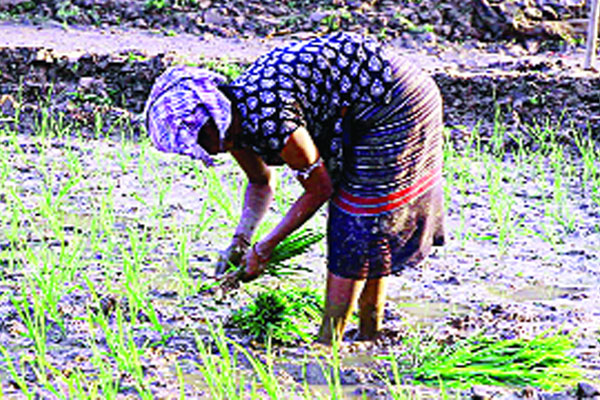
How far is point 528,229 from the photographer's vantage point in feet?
13.7

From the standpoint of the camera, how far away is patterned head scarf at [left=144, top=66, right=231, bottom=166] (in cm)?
239

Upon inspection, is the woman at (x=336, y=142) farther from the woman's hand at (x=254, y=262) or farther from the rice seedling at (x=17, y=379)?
the rice seedling at (x=17, y=379)

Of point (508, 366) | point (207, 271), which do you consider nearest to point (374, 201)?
point (508, 366)

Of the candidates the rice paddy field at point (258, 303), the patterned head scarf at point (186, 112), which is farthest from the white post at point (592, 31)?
the patterned head scarf at point (186, 112)

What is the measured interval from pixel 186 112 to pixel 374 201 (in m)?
0.64

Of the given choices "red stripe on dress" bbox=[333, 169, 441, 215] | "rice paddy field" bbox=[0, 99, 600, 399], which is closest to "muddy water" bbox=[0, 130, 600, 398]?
"rice paddy field" bbox=[0, 99, 600, 399]

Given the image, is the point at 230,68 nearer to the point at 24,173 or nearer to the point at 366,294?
the point at 24,173

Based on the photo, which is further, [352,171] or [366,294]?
[366,294]

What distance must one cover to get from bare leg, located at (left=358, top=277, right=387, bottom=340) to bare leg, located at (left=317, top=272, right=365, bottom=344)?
105mm

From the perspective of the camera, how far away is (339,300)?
9.23 feet

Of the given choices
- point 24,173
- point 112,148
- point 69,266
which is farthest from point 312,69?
point 112,148

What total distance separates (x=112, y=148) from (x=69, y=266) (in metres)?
2.33

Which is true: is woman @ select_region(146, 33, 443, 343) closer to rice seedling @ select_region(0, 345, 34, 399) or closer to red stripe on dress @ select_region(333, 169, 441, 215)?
red stripe on dress @ select_region(333, 169, 441, 215)

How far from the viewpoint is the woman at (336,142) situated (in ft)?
8.05
